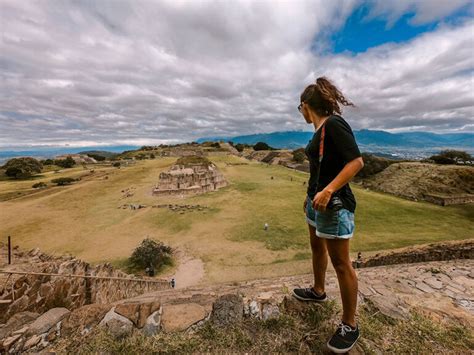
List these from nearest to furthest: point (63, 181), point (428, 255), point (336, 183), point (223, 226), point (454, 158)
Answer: point (336, 183) < point (428, 255) < point (223, 226) < point (63, 181) < point (454, 158)

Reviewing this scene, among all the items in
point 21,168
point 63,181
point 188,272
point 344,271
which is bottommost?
point 188,272

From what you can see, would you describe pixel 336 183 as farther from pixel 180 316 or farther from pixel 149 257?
pixel 149 257

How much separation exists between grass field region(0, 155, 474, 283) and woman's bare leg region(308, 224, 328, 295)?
8.74 metres

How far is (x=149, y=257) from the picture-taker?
12523 millimetres

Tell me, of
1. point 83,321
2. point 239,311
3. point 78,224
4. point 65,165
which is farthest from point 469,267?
point 65,165

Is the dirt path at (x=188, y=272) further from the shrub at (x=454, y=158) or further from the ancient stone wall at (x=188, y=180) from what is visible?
the shrub at (x=454, y=158)

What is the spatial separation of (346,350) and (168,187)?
27.4m

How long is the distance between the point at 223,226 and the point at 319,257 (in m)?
15.4

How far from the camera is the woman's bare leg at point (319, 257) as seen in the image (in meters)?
2.89

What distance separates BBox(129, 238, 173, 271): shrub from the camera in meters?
12.5

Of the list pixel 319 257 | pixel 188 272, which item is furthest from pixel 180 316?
pixel 188 272

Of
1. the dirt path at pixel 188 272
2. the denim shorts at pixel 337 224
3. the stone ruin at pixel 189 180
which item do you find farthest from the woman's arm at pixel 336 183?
the stone ruin at pixel 189 180

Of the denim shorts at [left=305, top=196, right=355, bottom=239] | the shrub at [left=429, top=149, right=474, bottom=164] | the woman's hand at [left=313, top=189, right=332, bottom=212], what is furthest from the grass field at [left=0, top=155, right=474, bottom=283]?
the shrub at [left=429, top=149, right=474, bottom=164]

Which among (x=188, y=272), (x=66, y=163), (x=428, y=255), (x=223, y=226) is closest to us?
(x=428, y=255)
